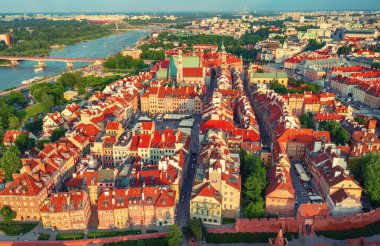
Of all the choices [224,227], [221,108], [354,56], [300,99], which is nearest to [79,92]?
[221,108]

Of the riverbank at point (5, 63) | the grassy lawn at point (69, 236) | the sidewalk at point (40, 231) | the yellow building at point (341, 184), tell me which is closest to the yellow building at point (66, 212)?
the sidewalk at point (40, 231)

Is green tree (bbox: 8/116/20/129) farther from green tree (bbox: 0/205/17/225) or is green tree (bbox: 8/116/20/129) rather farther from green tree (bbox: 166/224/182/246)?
green tree (bbox: 166/224/182/246)

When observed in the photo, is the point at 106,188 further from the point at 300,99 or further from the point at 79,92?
the point at 79,92

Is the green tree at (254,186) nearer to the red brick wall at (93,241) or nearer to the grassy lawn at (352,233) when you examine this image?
the grassy lawn at (352,233)

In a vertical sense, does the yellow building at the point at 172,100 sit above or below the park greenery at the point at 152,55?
below

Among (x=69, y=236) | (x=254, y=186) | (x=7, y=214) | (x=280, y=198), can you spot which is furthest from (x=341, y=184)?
(x=7, y=214)

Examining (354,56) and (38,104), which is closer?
(38,104)

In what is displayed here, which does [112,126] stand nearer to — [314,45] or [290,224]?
[290,224]
